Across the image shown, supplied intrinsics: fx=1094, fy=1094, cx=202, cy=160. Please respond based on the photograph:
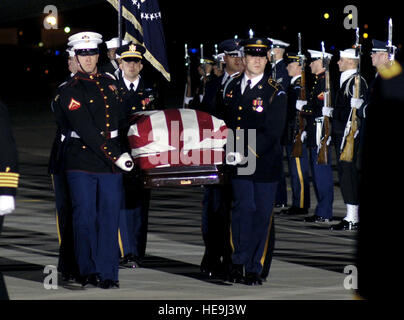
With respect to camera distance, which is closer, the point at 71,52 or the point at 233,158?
the point at 233,158

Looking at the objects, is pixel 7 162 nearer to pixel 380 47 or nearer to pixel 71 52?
pixel 71 52

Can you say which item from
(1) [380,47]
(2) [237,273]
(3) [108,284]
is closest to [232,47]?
(2) [237,273]

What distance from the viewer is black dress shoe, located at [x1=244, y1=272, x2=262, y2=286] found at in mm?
7375

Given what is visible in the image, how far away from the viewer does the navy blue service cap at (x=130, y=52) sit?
8.27 meters

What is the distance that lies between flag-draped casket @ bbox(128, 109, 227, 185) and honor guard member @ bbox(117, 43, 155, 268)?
80 cm

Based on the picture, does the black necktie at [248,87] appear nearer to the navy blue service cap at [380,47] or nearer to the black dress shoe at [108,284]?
the black dress shoe at [108,284]

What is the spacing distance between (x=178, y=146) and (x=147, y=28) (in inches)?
117

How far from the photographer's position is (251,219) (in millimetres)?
7449

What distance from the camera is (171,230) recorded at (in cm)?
1032

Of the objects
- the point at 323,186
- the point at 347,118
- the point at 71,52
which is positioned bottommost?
the point at 323,186

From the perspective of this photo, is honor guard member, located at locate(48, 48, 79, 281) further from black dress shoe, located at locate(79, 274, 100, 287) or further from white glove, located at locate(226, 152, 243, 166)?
white glove, located at locate(226, 152, 243, 166)

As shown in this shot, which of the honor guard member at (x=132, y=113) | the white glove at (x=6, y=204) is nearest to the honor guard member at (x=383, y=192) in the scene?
the white glove at (x=6, y=204)

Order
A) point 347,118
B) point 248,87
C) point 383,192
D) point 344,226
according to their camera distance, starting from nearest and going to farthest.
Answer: point 383,192 → point 248,87 → point 344,226 → point 347,118
